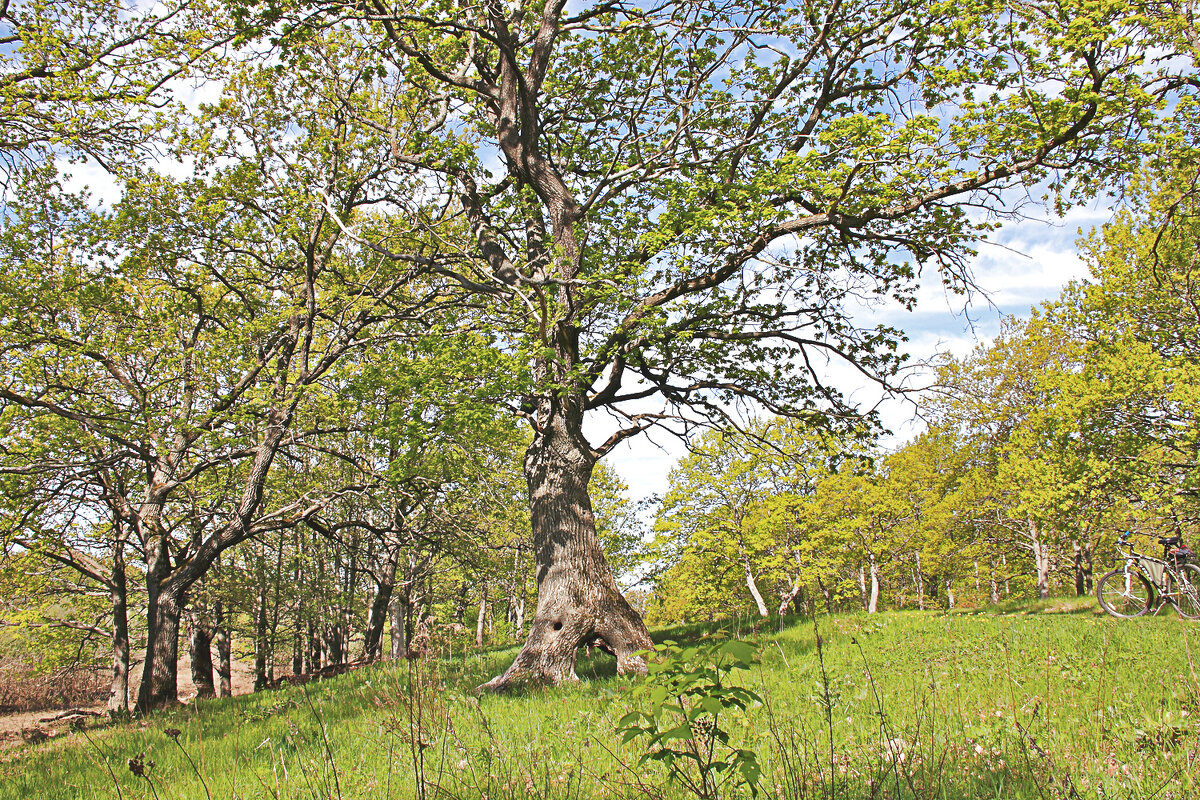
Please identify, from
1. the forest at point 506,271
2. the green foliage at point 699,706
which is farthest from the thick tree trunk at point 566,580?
the green foliage at point 699,706

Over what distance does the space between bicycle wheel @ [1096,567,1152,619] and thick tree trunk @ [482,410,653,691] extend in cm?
1059

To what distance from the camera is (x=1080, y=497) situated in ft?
55.9

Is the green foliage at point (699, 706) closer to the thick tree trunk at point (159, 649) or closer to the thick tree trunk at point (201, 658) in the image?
the thick tree trunk at point (159, 649)

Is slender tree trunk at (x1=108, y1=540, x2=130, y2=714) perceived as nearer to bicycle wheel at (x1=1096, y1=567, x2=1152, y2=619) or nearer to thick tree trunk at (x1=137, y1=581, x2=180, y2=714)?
thick tree trunk at (x1=137, y1=581, x2=180, y2=714)

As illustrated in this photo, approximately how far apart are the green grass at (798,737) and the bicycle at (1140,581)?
3.91 metres

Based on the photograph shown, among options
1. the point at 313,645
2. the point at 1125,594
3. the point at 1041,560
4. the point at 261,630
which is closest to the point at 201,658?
the point at 261,630

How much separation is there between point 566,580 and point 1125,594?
39.7 feet

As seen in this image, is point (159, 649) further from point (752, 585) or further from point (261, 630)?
point (752, 585)

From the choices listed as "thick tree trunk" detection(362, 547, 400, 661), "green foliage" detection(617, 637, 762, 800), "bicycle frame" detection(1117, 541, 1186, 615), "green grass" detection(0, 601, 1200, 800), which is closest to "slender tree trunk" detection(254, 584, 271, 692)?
"thick tree trunk" detection(362, 547, 400, 661)

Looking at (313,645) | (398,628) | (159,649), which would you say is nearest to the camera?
(159,649)

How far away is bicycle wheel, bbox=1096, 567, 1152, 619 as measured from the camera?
39.5ft

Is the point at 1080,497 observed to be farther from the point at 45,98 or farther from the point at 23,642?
the point at 23,642

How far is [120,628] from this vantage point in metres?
16.7

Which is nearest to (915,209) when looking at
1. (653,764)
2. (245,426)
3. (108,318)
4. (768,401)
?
(768,401)
